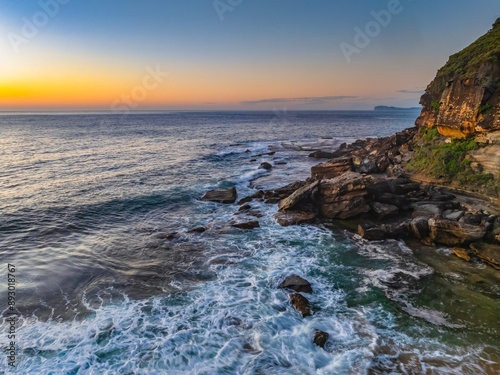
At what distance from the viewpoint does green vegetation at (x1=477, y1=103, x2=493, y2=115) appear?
19111 millimetres

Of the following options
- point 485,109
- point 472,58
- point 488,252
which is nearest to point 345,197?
point 488,252

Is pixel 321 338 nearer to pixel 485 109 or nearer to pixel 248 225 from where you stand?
pixel 248 225

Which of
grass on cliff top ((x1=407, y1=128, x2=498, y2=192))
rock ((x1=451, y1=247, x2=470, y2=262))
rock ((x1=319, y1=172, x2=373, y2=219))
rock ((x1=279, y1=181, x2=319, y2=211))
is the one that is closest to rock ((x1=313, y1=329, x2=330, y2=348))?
rock ((x1=451, y1=247, x2=470, y2=262))

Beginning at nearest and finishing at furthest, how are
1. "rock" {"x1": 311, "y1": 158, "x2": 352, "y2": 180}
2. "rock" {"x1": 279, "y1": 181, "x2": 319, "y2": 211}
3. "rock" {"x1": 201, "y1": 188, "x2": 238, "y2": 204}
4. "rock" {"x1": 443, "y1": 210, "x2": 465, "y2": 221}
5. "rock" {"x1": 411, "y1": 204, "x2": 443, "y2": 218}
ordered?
"rock" {"x1": 443, "y1": 210, "x2": 465, "y2": 221} → "rock" {"x1": 411, "y1": 204, "x2": 443, "y2": 218} → "rock" {"x1": 279, "y1": 181, "x2": 319, "y2": 211} → "rock" {"x1": 201, "y1": 188, "x2": 238, "y2": 204} → "rock" {"x1": 311, "y1": 158, "x2": 352, "y2": 180}

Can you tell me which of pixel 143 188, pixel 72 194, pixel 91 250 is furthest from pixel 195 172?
pixel 91 250

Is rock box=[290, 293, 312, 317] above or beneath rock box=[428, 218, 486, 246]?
beneath

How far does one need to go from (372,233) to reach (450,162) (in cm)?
1087

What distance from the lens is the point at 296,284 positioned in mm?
12555

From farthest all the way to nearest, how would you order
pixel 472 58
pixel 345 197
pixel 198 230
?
pixel 472 58
pixel 345 197
pixel 198 230

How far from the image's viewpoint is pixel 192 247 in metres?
16.9

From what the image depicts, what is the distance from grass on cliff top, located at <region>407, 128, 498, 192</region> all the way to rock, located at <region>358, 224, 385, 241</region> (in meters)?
8.57

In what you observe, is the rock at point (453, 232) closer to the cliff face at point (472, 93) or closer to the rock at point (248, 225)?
the cliff face at point (472, 93)

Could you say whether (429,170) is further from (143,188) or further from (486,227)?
(143,188)

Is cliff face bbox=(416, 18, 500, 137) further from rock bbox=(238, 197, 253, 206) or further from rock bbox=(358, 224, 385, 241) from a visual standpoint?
rock bbox=(238, 197, 253, 206)
